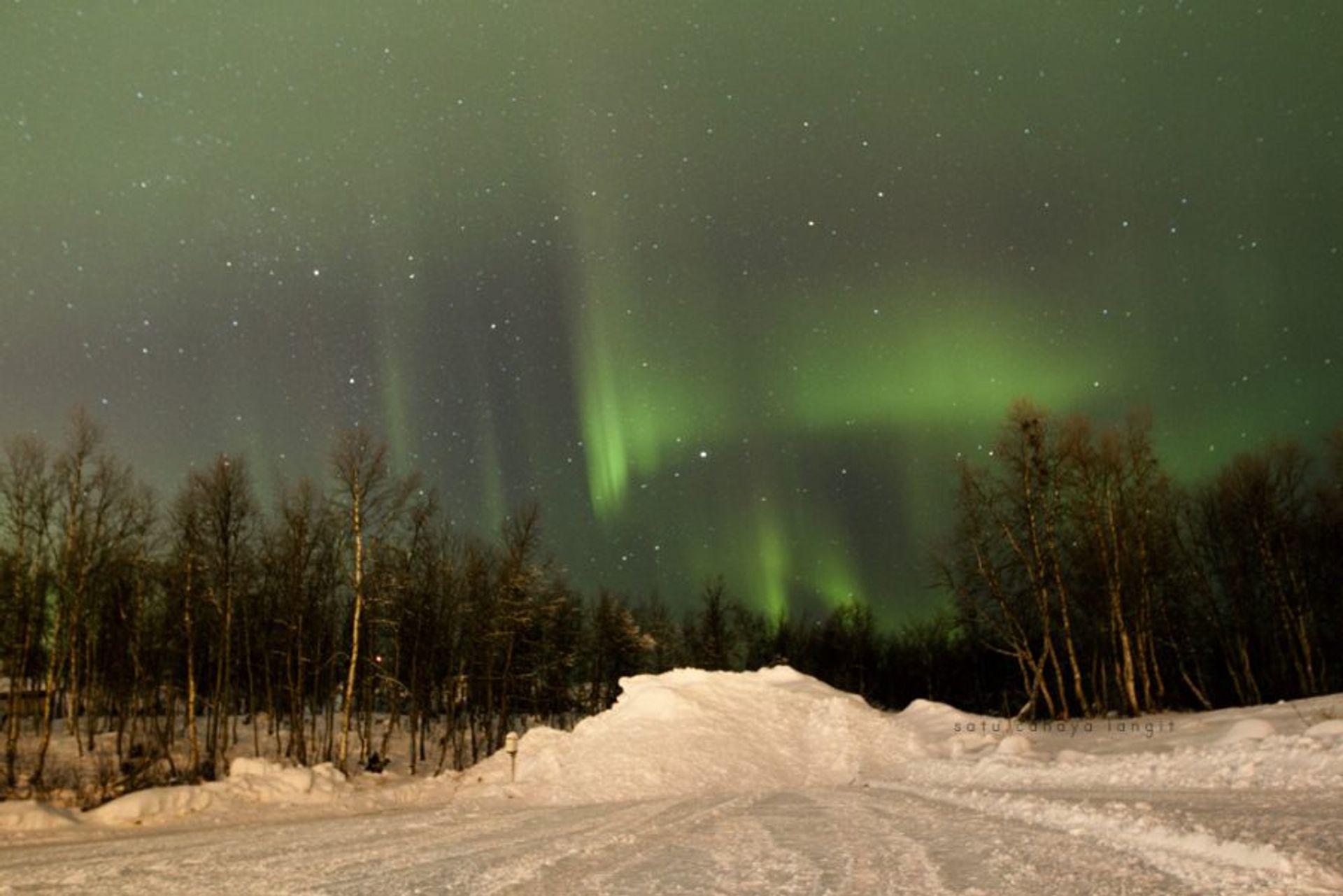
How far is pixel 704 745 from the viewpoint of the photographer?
23500 millimetres

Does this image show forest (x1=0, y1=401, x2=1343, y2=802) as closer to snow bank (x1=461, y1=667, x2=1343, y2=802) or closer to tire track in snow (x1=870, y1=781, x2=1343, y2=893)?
snow bank (x1=461, y1=667, x2=1343, y2=802)

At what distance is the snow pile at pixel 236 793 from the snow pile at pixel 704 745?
13.5ft

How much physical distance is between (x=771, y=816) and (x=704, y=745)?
10.6 meters

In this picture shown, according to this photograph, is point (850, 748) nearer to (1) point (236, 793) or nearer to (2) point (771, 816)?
(2) point (771, 816)

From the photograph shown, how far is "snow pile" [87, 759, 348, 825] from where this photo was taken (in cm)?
1756

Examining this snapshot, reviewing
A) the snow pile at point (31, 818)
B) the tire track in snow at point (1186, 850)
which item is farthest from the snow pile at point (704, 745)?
the tire track in snow at point (1186, 850)

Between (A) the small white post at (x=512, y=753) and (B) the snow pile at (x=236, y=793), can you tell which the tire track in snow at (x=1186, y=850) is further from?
(B) the snow pile at (x=236, y=793)

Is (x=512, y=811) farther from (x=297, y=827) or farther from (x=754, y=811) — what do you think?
(x=754, y=811)

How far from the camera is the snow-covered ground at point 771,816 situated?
7742 mm

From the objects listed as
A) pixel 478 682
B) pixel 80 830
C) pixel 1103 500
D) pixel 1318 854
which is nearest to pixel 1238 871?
pixel 1318 854

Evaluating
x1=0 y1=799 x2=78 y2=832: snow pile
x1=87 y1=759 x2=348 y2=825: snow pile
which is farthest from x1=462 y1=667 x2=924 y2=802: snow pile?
x1=0 y1=799 x2=78 y2=832: snow pile

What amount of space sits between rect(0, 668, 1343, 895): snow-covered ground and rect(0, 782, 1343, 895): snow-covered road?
0.17 feet

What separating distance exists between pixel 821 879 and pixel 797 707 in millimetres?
20255

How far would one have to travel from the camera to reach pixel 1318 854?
265 inches
